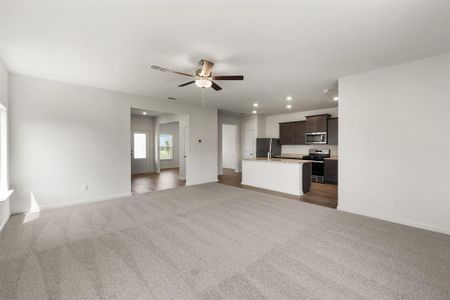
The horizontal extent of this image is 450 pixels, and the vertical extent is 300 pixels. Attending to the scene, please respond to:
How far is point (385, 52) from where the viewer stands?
283 centimetres

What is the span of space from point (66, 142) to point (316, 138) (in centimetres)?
748

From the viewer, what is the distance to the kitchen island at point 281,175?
5.23 metres

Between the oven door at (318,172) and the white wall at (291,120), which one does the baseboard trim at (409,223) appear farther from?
the white wall at (291,120)

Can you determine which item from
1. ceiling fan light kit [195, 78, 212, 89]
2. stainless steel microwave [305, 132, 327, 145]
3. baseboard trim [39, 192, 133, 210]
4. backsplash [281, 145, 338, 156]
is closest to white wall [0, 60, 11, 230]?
baseboard trim [39, 192, 133, 210]

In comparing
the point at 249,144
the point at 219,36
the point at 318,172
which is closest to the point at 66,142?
the point at 219,36

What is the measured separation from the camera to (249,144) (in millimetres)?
9062

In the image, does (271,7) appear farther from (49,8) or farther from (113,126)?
(113,126)

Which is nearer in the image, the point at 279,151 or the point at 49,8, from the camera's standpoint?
the point at 49,8

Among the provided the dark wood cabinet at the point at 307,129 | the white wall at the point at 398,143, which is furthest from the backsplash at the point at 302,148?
the white wall at the point at 398,143

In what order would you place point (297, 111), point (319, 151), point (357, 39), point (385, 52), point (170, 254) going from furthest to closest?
point (297, 111), point (319, 151), point (385, 52), point (357, 39), point (170, 254)

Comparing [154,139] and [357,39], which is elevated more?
[357,39]

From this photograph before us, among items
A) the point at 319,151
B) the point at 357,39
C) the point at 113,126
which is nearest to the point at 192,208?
the point at 113,126

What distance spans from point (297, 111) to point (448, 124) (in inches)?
200

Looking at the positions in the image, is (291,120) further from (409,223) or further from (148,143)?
(148,143)
